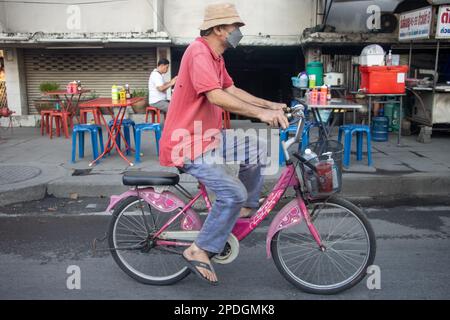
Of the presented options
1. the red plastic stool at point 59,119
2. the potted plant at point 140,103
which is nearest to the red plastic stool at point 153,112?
the potted plant at point 140,103

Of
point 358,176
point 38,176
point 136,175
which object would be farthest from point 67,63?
point 136,175

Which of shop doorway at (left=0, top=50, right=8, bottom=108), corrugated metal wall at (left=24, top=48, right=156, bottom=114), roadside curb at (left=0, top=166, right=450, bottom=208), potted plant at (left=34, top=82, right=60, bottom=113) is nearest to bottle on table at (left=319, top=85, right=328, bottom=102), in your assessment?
roadside curb at (left=0, top=166, right=450, bottom=208)

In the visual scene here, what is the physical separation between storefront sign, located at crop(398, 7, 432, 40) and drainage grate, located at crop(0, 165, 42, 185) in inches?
290

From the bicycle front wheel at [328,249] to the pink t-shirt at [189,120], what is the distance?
2.98ft

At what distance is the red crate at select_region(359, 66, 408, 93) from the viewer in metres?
8.83

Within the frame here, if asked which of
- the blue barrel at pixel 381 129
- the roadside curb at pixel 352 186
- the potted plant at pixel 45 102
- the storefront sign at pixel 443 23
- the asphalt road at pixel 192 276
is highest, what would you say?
the storefront sign at pixel 443 23

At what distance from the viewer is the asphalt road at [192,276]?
3.65 meters

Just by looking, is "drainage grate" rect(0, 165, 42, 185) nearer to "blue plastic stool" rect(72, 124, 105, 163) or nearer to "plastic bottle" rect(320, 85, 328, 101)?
"blue plastic stool" rect(72, 124, 105, 163)

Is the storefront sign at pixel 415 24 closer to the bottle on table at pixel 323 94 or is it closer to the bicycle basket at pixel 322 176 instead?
the bottle on table at pixel 323 94

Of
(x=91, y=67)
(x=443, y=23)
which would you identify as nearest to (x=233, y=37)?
(x=443, y=23)

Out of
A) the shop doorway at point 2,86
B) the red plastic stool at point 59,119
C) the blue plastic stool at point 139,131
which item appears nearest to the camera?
the blue plastic stool at point 139,131

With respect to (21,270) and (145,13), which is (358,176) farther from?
(145,13)

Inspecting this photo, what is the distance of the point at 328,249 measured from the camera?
3711 mm

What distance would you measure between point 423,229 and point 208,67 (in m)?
3.26
